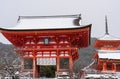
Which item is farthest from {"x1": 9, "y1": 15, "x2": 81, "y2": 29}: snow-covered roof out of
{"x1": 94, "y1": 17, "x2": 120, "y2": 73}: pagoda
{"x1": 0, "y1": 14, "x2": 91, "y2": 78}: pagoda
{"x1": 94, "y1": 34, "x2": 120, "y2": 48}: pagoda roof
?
{"x1": 94, "y1": 34, "x2": 120, "y2": 48}: pagoda roof

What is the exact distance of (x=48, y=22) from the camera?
27.6 metres

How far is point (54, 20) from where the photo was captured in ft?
92.5

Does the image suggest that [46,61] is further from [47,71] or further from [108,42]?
[108,42]

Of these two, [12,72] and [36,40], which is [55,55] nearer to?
[36,40]

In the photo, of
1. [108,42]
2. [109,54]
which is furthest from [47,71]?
[108,42]

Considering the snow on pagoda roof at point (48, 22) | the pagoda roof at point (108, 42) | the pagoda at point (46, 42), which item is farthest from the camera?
the pagoda roof at point (108, 42)

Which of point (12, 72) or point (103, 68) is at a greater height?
point (12, 72)

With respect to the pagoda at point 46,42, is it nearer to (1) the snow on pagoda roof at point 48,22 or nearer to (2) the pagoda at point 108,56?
(1) the snow on pagoda roof at point 48,22

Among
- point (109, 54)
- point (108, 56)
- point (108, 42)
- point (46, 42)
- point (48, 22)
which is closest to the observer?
point (46, 42)

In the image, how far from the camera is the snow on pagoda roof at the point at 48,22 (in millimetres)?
25973

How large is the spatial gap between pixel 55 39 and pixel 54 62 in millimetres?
1953

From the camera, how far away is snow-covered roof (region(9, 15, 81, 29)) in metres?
26.0

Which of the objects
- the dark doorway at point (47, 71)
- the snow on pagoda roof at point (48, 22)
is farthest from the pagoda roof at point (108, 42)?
the snow on pagoda roof at point (48, 22)

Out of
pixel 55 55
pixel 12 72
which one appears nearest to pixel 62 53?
pixel 55 55
